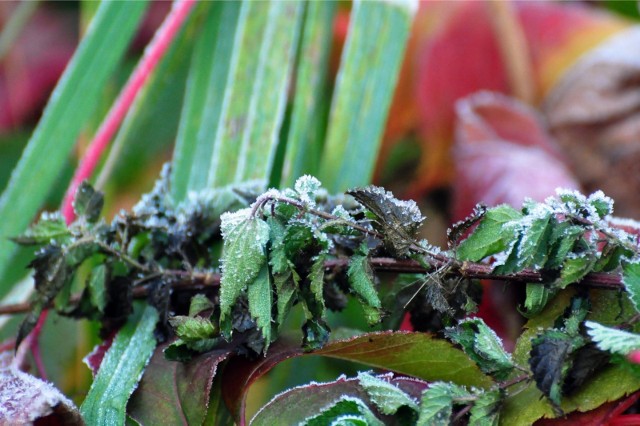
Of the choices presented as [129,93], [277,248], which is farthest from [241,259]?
[129,93]

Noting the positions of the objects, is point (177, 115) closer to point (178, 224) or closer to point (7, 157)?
point (7, 157)

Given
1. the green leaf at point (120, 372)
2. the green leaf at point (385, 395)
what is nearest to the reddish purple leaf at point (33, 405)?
the green leaf at point (120, 372)

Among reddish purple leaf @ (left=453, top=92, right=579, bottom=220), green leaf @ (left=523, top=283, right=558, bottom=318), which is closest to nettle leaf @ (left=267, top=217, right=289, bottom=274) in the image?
green leaf @ (left=523, top=283, right=558, bottom=318)

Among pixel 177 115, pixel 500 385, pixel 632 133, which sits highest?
pixel 177 115

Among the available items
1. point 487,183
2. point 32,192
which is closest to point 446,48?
point 487,183

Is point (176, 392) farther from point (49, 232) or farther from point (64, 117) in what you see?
point (64, 117)

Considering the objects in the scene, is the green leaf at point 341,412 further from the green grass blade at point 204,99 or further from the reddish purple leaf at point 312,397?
the green grass blade at point 204,99
